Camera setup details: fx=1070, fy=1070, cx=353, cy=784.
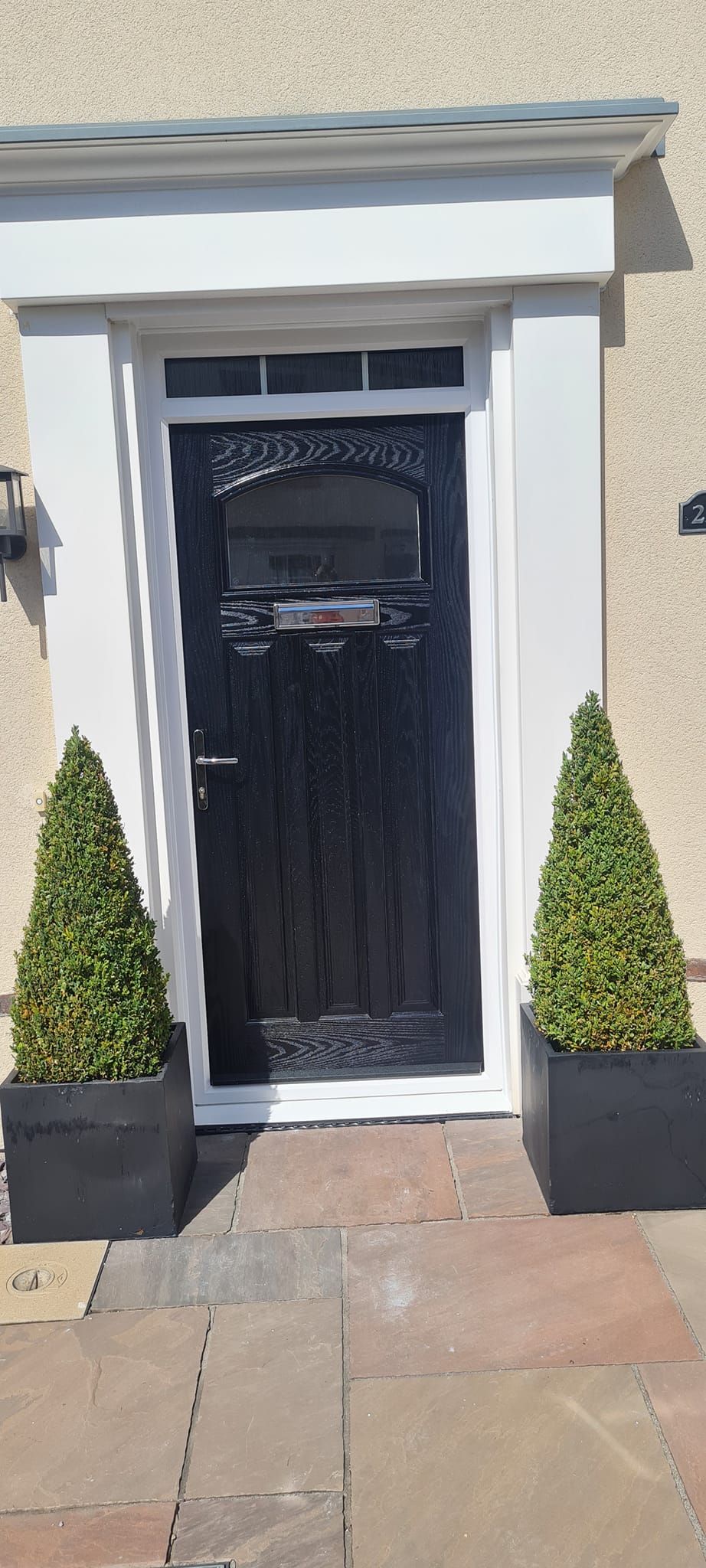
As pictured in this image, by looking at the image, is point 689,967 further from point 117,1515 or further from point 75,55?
point 75,55

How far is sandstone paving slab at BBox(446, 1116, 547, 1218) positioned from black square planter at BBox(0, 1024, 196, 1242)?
0.83m

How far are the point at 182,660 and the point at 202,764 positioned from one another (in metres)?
0.33

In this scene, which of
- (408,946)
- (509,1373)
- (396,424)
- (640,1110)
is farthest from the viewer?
(408,946)

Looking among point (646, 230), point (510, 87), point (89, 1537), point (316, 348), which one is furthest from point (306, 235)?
point (89, 1537)

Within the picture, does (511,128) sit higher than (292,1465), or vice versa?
(511,128)

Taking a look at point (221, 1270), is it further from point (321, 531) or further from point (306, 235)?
point (306, 235)

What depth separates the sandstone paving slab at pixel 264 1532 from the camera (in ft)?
6.12

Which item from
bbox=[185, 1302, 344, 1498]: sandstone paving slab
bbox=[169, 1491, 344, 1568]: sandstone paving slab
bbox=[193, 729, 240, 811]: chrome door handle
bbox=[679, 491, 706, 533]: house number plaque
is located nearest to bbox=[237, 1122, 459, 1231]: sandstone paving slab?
bbox=[185, 1302, 344, 1498]: sandstone paving slab

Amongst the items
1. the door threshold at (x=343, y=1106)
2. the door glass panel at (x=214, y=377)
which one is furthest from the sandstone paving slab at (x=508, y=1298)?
the door glass panel at (x=214, y=377)

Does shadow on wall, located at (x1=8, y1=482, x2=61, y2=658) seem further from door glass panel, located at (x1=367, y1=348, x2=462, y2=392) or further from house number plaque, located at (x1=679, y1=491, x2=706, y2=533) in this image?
house number plaque, located at (x1=679, y1=491, x2=706, y2=533)

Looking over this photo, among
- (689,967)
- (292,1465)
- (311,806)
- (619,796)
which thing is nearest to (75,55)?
(311,806)

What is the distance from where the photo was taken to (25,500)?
312 centimetres

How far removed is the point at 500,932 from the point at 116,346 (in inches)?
82.9

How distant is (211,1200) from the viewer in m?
3.00
